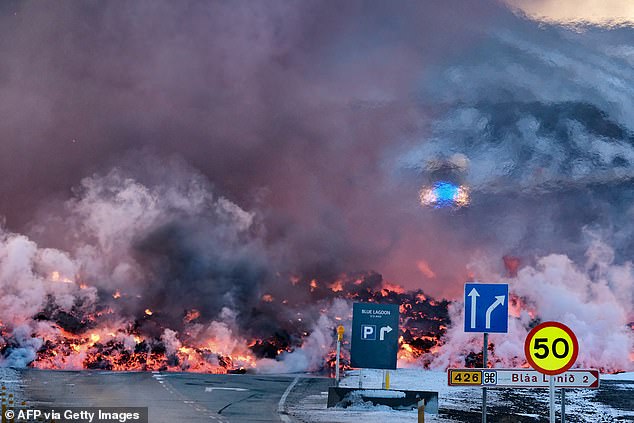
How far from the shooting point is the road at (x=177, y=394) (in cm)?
2953

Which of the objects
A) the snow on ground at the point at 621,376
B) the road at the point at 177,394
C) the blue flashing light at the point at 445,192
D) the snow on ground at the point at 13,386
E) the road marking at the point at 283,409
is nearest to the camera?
the road marking at the point at 283,409

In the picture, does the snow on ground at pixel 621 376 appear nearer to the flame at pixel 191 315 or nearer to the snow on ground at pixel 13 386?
the flame at pixel 191 315

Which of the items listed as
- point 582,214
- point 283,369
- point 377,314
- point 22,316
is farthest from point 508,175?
point 22,316

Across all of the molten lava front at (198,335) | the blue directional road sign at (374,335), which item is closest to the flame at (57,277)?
the molten lava front at (198,335)

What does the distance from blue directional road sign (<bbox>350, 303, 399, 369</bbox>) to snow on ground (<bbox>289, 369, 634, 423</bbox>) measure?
187 centimetres

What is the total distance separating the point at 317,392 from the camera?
43.8 meters

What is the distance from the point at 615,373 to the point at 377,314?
43922 mm

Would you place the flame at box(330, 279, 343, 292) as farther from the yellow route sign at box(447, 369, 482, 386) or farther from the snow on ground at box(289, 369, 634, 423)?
the yellow route sign at box(447, 369, 482, 386)

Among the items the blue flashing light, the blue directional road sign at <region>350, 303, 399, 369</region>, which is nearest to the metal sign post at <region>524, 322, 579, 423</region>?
the blue directional road sign at <region>350, 303, 399, 369</region>

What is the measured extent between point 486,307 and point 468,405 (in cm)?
2173

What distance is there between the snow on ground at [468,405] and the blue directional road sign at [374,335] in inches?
73.8

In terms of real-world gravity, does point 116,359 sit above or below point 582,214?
below

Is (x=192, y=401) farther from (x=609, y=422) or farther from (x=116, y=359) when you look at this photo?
(x=116, y=359)

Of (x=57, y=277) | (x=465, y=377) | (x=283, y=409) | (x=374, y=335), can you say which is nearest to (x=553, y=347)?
(x=465, y=377)
